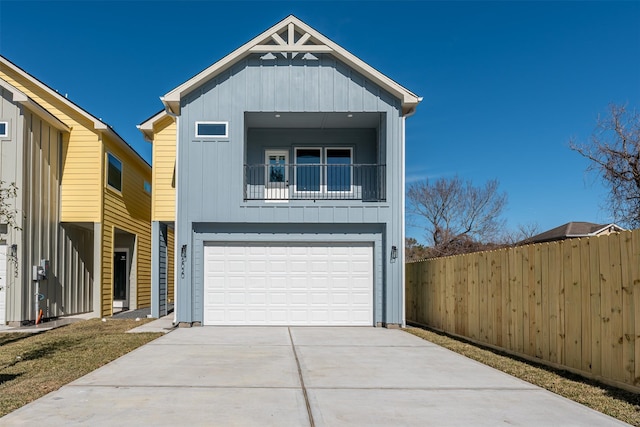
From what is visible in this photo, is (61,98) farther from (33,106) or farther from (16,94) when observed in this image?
(16,94)

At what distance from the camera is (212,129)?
492 inches

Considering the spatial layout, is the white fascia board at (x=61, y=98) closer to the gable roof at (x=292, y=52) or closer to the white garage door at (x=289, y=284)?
the gable roof at (x=292, y=52)

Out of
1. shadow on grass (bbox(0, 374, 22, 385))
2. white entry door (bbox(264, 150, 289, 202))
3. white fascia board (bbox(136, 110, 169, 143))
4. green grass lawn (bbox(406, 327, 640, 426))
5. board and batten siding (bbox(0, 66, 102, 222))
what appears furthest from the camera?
white fascia board (bbox(136, 110, 169, 143))

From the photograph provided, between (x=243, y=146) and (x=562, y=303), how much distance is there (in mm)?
8228

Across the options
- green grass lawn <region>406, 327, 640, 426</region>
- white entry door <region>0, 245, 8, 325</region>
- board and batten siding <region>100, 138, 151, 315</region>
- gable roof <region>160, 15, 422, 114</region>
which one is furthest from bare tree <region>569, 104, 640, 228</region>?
white entry door <region>0, 245, 8, 325</region>

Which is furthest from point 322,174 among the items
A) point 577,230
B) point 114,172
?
point 577,230

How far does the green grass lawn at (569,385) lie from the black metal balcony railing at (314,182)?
571cm

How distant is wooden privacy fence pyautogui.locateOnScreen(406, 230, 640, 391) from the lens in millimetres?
5562

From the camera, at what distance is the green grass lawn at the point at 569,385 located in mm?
4918

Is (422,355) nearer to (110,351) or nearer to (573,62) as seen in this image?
(110,351)

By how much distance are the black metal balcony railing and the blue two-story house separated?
691 millimetres

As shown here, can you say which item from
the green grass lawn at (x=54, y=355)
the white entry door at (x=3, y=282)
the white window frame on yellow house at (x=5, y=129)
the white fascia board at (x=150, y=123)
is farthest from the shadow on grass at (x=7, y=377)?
the white fascia board at (x=150, y=123)

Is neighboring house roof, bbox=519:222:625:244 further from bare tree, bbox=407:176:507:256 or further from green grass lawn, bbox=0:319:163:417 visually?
green grass lawn, bbox=0:319:163:417

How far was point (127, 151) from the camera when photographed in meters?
16.5
